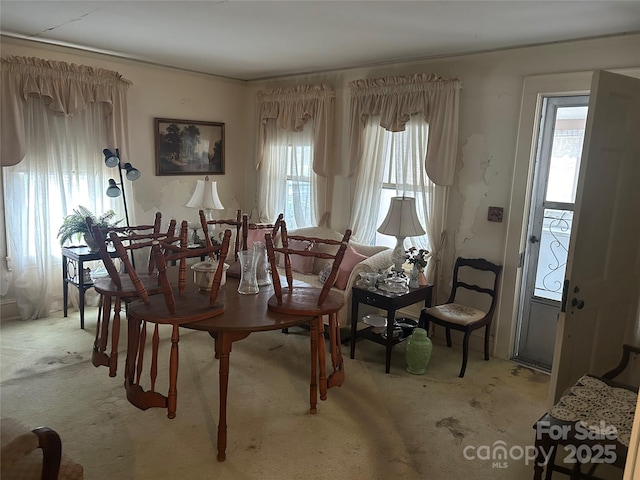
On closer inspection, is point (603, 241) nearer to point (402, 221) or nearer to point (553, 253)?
point (553, 253)

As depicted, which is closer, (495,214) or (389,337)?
(389,337)

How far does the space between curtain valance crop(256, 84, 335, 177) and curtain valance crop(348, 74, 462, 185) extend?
20.7 inches

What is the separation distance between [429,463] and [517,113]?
2.61 meters

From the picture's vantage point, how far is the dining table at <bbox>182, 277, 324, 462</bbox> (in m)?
2.35

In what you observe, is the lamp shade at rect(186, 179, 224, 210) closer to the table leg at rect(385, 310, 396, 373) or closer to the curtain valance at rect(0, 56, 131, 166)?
the curtain valance at rect(0, 56, 131, 166)

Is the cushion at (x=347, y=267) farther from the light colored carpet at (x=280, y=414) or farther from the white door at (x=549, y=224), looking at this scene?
the white door at (x=549, y=224)

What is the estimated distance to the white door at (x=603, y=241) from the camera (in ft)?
7.91

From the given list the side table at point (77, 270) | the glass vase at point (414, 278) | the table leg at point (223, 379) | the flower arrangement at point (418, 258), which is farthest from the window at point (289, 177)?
the table leg at point (223, 379)

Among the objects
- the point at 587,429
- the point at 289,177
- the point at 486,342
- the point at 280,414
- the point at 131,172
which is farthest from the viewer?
the point at 289,177

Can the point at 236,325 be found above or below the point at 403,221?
below

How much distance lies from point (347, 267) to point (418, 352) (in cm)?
100

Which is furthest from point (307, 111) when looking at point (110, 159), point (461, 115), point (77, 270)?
point (77, 270)

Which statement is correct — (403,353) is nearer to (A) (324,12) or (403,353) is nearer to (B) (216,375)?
(B) (216,375)

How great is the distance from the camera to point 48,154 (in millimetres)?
4219
